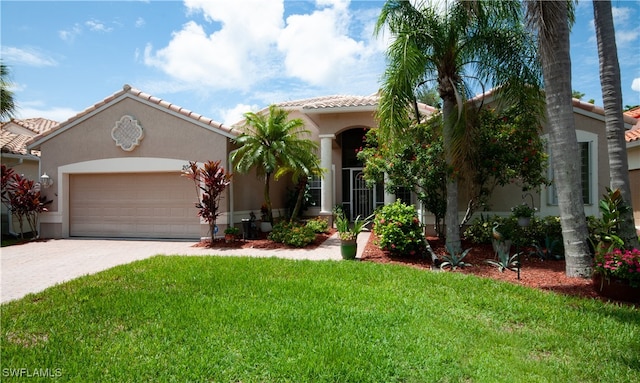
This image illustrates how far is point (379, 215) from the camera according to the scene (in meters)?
9.73

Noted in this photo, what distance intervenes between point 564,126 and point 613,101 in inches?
45.5

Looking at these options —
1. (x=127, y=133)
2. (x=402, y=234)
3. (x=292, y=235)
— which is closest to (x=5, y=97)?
(x=127, y=133)

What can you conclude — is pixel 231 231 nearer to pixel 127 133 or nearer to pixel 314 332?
pixel 127 133

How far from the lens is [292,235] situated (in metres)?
11.1

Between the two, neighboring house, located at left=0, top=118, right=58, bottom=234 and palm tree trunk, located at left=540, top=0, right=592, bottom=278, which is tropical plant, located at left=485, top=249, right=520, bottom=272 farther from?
neighboring house, located at left=0, top=118, right=58, bottom=234

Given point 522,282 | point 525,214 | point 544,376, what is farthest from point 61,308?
point 525,214

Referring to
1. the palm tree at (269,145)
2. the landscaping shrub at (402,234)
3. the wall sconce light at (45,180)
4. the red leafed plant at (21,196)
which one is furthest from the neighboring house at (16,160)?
the landscaping shrub at (402,234)

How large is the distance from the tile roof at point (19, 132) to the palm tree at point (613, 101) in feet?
62.5

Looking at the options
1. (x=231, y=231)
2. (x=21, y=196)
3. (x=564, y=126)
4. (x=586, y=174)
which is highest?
(x=564, y=126)

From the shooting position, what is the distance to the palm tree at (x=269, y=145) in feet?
37.6

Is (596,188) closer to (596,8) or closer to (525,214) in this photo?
(525,214)

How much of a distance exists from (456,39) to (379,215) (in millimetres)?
4974

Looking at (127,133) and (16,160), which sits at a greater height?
(127,133)

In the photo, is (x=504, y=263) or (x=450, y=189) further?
(x=450, y=189)
